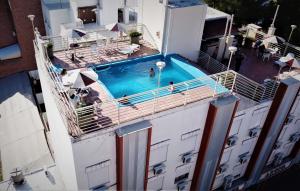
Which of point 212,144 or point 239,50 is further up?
point 239,50

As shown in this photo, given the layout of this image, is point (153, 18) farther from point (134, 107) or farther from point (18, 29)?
point (18, 29)

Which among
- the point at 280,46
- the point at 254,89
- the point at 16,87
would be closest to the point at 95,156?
the point at 254,89

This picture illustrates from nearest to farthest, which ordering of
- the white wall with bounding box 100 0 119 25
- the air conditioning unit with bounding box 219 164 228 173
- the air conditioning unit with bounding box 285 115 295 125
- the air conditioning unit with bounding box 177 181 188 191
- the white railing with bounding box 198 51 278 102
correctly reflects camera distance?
the white railing with bounding box 198 51 278 102 < the air conditioning unit with bounding box 177 181 188 191 < the air conditioning unit with bounding box 219 164 228 173 < the air conditioning unit with bounding box 285 115 295 125 < the white wall with bounding box 100 0 119 25

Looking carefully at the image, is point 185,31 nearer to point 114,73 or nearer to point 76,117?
point 114,73

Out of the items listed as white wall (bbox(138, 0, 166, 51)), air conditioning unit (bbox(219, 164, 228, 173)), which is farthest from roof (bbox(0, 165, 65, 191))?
white wall (bbox(138, 0, 166, 51))

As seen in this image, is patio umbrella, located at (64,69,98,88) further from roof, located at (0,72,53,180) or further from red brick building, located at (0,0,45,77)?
red brick building, located at (0,0,45,77)

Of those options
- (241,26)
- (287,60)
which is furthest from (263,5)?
(287,60)
